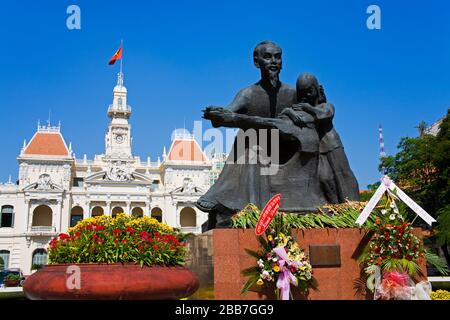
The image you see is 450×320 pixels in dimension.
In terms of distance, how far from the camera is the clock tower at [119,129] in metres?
64.2

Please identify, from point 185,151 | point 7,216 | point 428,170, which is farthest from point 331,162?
point 185,151

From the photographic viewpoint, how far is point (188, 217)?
61.5 meters

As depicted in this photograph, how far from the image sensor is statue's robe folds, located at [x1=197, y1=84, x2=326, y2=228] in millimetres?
6836

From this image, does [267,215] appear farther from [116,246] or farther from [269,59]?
[269,59]

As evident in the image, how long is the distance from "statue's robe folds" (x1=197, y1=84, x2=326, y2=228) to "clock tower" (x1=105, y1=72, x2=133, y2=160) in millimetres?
56716

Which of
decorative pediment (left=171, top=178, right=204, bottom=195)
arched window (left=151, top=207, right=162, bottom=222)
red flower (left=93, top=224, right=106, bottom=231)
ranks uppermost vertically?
decorative pediment (left=171, top=178, right=204, bottom=195)

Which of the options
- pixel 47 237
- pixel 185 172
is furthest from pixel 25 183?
pixel 185 172

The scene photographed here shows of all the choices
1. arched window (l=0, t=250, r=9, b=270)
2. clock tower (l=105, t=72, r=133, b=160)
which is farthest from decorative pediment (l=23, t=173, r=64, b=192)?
clock tower (l=105, t=72, r=133, b=160)

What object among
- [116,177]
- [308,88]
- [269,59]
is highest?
[116,177]

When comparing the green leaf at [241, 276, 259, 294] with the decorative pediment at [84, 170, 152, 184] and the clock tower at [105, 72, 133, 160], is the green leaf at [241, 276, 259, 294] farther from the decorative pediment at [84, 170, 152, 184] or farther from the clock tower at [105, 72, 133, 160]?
the clock tower at [105, 72, 133, 160]

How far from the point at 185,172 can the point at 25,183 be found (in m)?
18.7

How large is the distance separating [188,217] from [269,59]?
55.0 meters

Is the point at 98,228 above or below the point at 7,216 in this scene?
below
